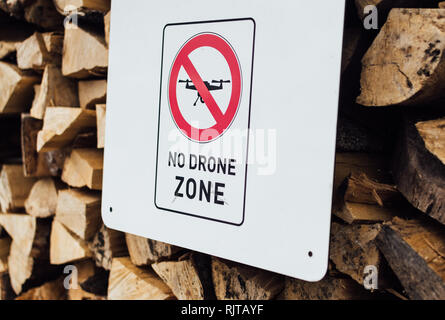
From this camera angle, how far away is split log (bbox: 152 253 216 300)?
1.09 metres

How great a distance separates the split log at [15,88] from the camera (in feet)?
5.07

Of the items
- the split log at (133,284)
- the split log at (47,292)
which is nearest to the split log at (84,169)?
the split log at (133,284)

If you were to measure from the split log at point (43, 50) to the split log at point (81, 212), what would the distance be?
0.42 meters

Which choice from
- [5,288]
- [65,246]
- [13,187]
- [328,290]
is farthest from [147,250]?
[5,288]

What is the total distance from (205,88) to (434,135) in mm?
422

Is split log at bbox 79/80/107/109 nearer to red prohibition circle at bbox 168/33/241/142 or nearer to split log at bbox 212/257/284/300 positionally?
red prohibition circle at bbox 168/33/241/142

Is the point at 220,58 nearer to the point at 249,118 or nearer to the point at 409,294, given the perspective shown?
the point at 249,118

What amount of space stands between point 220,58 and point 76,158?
27.2 inches

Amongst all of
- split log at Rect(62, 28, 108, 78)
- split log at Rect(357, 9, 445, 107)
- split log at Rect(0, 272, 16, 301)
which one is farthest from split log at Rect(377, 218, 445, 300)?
split log at Rect(0, 272, 16, 301)

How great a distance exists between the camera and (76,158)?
138cm

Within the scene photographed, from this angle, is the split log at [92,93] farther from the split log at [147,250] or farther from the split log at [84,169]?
the split log at [147,250]

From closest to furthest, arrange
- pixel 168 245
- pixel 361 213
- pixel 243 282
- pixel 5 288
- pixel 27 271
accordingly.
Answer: pixel 361 213 < pixel 243 282 < pixel 168 245 < pixel 27 271 < pixel 5 288

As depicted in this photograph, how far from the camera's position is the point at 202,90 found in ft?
2.96

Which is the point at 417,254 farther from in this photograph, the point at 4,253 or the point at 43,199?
the point at 4,253
